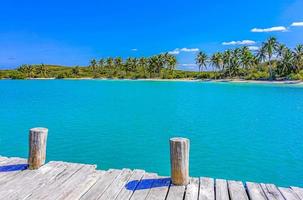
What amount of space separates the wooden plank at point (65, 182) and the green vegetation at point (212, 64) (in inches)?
2765

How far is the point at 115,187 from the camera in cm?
451

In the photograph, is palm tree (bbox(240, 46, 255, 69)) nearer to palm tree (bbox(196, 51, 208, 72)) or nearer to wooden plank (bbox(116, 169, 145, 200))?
palm tree (bbox(196, 51, 208, 72))

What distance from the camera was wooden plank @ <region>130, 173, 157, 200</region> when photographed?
4200 millimetres

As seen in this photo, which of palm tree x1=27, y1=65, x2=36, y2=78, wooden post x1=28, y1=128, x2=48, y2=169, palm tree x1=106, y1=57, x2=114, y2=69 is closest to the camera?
wooden post x1=28, y1=128, x2=48, y2=169

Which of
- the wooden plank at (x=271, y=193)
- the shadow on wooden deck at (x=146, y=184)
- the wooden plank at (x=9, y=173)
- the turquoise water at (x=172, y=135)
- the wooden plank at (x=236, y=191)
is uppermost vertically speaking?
the wooden plank at (x=9, y=173)

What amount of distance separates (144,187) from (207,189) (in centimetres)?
95

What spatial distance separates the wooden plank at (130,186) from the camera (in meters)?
4.22

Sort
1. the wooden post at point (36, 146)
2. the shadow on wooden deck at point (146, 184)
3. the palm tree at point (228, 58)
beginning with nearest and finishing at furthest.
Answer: the shadow on wooden deck at point (146, 184)
the wooden post at point (36, 146)
the palm tree at point (228, 58)

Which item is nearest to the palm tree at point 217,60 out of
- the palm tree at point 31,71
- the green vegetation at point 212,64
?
the green vegetation at point 212,64

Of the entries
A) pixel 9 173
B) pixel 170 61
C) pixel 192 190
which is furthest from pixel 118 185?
pixel 170 61

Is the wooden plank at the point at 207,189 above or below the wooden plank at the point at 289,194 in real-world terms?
above

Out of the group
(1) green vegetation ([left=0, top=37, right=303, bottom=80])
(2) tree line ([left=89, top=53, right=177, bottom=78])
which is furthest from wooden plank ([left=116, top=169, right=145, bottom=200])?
(2) tree line ([left=89, top=53, right=177, bottom=78])

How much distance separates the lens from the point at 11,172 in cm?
502

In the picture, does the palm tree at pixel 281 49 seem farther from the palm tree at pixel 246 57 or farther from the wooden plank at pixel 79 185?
the wooden plank at pixel 79 185
